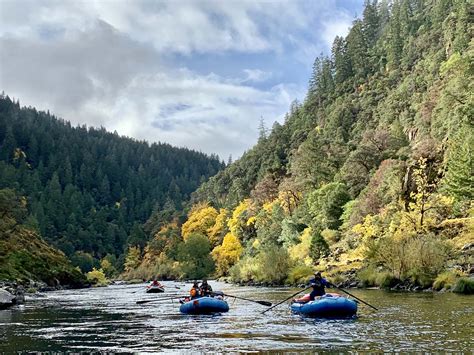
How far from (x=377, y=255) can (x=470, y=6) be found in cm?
6713

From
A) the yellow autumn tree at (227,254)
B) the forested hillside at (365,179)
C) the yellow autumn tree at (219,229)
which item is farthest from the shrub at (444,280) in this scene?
the yellow autumn tree at (219,229)

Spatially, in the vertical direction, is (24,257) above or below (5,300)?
above

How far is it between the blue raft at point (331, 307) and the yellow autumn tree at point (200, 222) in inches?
4280

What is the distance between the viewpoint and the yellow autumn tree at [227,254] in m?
104

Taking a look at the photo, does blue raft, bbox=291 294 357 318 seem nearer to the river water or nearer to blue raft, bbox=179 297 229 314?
the river water

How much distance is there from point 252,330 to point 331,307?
4.77 meters

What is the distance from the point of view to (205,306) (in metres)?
29.9

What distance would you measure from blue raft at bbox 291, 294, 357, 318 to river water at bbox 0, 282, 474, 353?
0.56 m

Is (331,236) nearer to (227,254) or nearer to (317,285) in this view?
(227,254)

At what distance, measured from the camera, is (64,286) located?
82.2m

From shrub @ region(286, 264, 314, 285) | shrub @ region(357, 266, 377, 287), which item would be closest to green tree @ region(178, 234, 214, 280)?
shrub @ region(286, 264, 314, 285)

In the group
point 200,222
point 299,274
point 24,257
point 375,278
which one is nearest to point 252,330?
point 375,278

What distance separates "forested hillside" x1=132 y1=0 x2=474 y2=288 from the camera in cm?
5512

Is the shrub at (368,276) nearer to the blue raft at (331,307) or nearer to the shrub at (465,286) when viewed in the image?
the shrub at (465,286)
